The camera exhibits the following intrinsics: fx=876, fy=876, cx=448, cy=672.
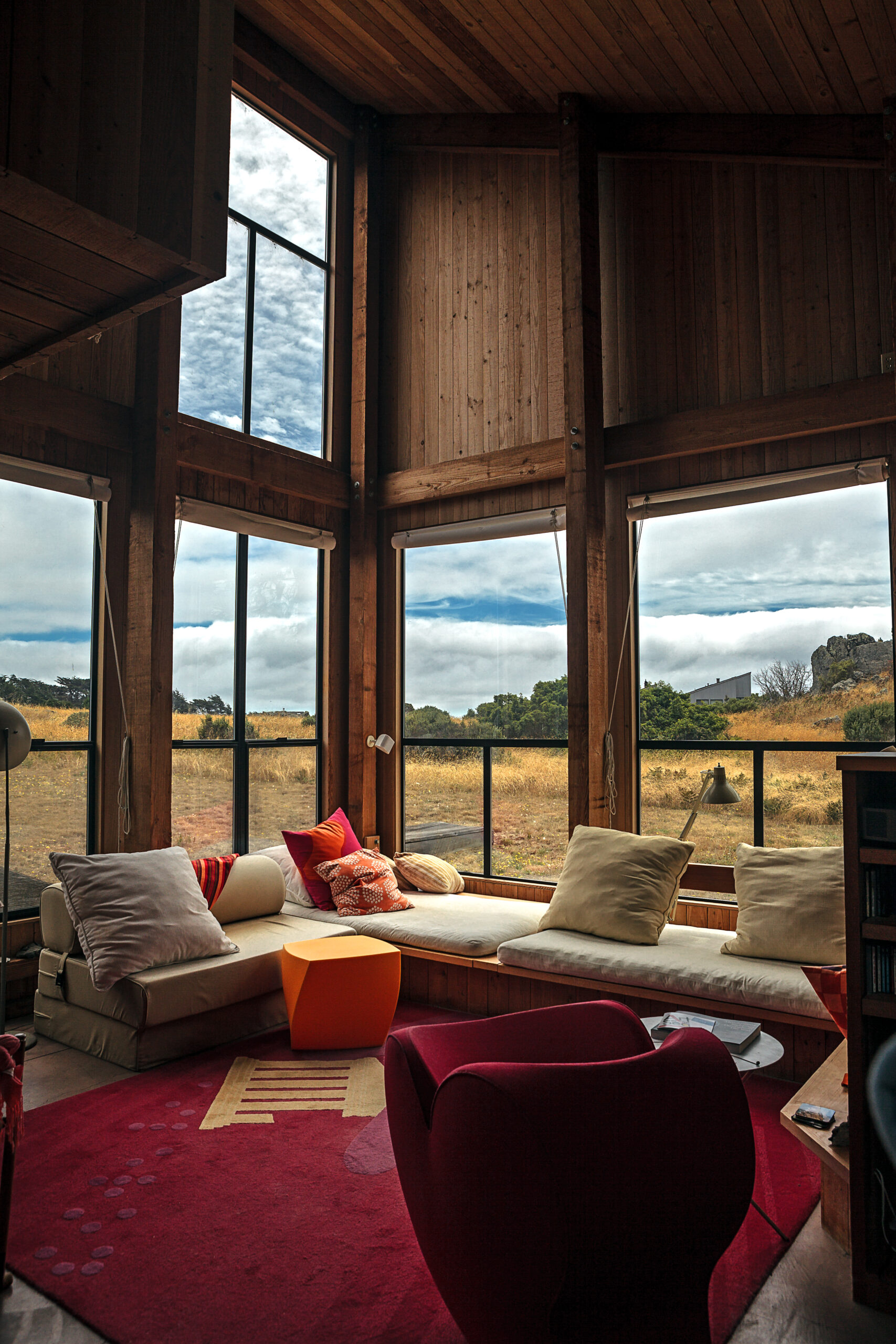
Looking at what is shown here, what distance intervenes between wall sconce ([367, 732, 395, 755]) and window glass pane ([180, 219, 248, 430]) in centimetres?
218

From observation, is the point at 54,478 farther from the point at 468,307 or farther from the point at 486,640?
the point at 468,307

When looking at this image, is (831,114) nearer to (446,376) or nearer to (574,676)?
(446,376)

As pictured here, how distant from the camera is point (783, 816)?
448cm

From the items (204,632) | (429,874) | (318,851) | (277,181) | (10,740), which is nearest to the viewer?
(10,740)

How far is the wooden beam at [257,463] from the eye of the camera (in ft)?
16.6

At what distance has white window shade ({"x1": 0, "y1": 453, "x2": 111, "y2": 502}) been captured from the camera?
4.38 m

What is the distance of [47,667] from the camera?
455cm

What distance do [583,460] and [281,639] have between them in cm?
221

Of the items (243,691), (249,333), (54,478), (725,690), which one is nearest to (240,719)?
(243,691)

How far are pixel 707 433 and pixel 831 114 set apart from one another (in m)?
1.58

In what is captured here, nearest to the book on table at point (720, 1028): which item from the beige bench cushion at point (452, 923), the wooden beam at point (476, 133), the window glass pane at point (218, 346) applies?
the beige bench cushion at point (452, 923)

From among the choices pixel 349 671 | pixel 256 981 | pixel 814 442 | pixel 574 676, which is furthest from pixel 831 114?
pixel 256 981

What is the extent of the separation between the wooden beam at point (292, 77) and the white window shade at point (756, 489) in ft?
11.1

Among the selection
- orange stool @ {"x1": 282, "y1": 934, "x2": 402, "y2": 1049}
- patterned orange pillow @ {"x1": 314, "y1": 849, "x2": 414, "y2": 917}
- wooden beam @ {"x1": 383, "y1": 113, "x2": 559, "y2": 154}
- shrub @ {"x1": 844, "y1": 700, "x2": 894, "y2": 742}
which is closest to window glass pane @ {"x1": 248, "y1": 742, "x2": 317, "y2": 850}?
patterned orange pillow @ {"x1": 314, "y1": 849, "x2": 414, "y2": 917}
